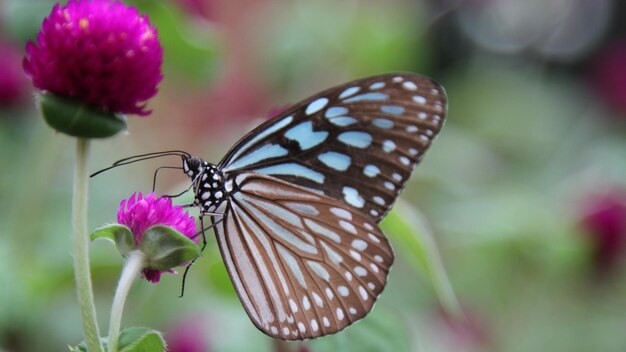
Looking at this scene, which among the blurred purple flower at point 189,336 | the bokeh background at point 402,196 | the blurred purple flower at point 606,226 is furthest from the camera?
the blurred purple flower at point 606,226

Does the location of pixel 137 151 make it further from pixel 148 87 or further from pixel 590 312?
pixel 148 87

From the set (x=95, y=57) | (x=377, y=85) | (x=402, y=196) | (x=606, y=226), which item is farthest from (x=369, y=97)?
(x=402, y=196)

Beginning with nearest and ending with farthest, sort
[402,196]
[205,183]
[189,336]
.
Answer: [205,183] → [189,336] → [402,196]

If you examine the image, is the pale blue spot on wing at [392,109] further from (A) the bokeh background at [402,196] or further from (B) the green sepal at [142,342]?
(B) the green sepal at [142,342]

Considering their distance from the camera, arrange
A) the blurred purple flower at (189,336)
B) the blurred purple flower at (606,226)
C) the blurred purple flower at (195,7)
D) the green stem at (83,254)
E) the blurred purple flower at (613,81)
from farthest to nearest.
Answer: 1. the blurred purple flower at (613,81)
2. the blurred purple flower at (606,226)
3. the blurred purple flower at (195,7)
4. the blurred purple flower at (189,336)
5. the green stem at (83,254)

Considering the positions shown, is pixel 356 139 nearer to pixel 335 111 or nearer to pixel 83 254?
pixel 335 111

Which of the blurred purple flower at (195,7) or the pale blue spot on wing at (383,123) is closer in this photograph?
the pale blue spot on wing at (383,123)

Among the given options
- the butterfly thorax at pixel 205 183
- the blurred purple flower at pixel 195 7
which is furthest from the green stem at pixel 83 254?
the blurred purple flower at pixel 195 7
